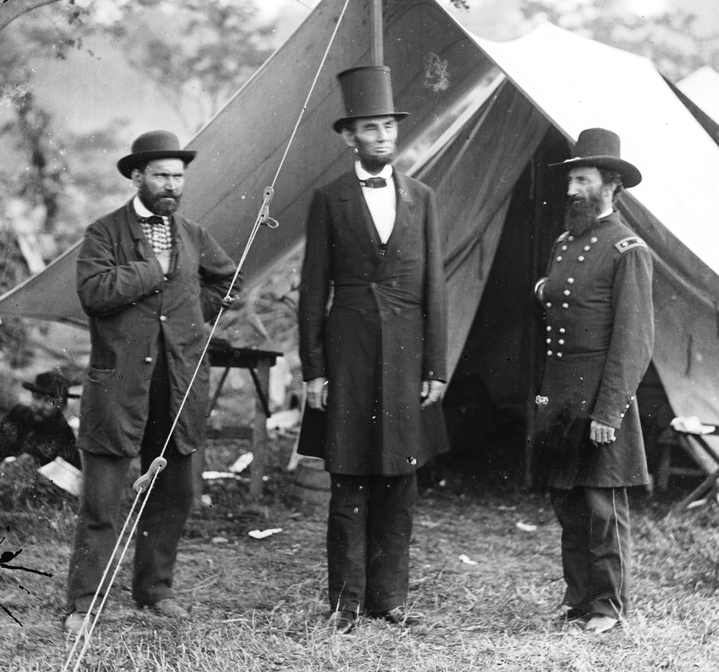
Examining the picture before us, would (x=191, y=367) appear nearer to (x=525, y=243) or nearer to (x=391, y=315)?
(x=391, y=315)

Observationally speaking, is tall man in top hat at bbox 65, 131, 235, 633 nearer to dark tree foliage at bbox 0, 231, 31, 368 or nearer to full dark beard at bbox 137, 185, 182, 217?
full dark beard at bbox 137, 185, 182, 217

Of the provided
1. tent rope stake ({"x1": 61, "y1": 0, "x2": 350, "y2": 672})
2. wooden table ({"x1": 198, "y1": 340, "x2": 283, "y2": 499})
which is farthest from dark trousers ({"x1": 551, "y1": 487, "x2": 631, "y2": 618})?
wooden table ({"x1": 198, "y1": 340, "x2": 283, "y2": 499})

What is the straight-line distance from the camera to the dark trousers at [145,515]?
120 inches

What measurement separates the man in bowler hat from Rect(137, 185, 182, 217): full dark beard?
6.99 feet

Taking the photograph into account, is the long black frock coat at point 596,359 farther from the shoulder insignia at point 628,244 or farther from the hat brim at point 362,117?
the hat brim at point 362,117

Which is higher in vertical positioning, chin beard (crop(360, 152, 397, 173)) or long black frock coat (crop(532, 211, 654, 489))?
chin beard (crop(360, 152, 397, 173))

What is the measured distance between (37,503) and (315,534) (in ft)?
4.73

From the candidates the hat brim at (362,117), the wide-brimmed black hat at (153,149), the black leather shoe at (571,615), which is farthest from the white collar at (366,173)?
the black leather shoe at (571,615)

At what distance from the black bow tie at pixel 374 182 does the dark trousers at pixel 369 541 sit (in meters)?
1.05

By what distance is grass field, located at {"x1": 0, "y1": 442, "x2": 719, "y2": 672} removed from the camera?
2770 mm

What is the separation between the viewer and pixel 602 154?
3199 millimetres

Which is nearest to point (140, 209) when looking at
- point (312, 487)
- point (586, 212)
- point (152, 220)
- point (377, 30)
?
point (152, 220)

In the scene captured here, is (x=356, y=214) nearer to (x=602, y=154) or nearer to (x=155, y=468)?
(x=602, y=154)

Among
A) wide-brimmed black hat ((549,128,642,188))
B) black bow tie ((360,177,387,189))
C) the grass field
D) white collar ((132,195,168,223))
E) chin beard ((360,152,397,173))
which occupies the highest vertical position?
wide-brimmed black hat ((549,128,642,188))
